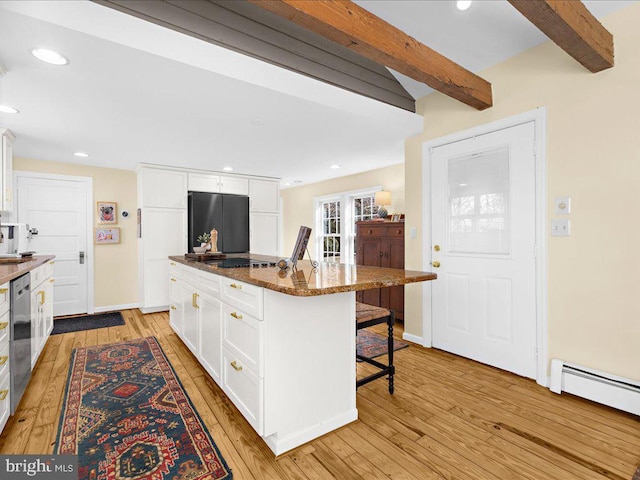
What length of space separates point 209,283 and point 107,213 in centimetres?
375

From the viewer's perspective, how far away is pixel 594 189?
218 centimetres

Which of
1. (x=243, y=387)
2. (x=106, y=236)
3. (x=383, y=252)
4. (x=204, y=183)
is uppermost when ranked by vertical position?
(x=204, y=183)

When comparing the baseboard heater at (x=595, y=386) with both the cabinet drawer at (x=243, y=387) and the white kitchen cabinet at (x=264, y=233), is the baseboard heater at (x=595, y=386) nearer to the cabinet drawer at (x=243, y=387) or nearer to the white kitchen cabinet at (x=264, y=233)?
the cabinet drawer at (x=243, y=387)

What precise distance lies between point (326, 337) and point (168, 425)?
1.10 m

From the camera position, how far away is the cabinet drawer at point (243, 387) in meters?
1.68

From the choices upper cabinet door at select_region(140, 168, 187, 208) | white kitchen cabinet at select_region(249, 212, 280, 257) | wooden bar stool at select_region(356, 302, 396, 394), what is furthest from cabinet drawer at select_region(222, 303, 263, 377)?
white kitchen cabinet at select_region(249, 212, 280, 257)

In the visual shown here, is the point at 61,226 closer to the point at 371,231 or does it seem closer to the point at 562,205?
the point at 371,231

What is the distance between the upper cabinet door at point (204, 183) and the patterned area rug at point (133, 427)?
3.05 meters

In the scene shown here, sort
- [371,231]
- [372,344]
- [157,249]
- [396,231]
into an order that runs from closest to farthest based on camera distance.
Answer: [372,344]
[396,231]
[371,231]
[157,249]

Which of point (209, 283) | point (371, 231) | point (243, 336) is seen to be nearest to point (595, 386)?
point (243, 336)

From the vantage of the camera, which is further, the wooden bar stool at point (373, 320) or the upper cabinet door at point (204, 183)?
the upper cabinet door at point (204, 183)

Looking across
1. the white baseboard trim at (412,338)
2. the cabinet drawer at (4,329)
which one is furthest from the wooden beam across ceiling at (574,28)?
the cabinet drawer at (4,329)

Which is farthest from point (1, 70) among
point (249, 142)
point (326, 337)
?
point (326, 337)

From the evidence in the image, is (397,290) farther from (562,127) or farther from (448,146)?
(562,127)
